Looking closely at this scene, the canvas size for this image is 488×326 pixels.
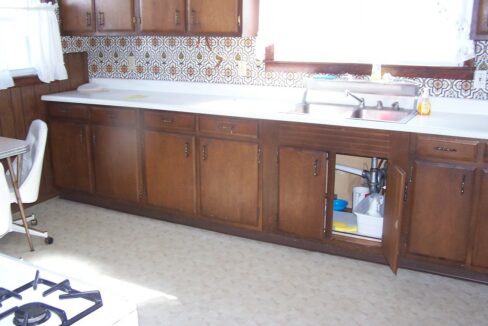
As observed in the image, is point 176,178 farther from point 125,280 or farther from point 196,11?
point 196,11

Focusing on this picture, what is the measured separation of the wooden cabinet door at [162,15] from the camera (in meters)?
3.60

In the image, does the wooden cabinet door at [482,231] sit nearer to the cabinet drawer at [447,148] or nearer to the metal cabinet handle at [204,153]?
the cabinet drawer at [447,148]

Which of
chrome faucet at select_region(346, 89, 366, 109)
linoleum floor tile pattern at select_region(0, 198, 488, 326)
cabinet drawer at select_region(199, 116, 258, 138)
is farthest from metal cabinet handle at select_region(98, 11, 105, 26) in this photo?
chrome faucet at select_region(346, 89, 366, 109)

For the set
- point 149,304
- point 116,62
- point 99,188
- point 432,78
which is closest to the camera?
point 149,304

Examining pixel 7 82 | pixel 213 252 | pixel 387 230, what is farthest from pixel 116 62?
Result: pixel 387 230

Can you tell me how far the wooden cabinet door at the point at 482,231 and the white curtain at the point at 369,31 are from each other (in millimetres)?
822

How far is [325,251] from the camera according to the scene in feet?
10.8

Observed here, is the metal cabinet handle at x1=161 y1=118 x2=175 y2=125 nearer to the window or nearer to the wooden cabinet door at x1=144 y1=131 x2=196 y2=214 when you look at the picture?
the wooden cabinet door at x1=144 y1=131 x2=196 y2=214

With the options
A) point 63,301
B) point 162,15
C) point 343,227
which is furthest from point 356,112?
A: point 63,301

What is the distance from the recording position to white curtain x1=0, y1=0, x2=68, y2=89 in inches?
148

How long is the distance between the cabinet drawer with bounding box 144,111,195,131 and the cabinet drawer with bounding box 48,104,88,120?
59 cm

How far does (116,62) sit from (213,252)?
1934mm

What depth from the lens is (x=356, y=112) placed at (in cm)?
337

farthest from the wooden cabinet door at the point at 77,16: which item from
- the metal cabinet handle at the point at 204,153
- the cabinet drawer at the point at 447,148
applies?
the cabinet drawer at the point at 447,148
